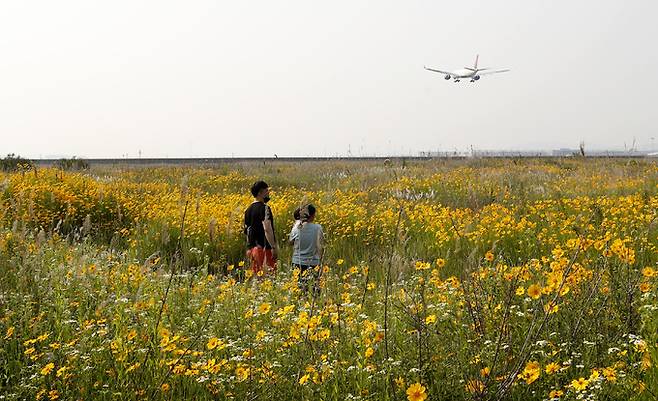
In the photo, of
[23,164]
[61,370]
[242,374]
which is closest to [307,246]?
[242,374]

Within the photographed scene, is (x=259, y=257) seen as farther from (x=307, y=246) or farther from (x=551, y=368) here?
(x=551, y=368)

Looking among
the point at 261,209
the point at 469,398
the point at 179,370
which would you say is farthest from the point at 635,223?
the point at 179,370

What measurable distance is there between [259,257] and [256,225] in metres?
0.48

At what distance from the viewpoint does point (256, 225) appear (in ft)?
26.8

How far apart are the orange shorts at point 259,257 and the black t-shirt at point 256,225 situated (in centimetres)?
8

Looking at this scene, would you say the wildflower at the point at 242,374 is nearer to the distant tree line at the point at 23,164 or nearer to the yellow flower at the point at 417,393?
the yellow flower at the point at 417,393

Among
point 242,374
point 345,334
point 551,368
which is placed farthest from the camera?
point 345,334

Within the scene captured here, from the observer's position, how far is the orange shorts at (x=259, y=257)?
805 centimetres

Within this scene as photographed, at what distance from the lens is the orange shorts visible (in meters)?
8.05

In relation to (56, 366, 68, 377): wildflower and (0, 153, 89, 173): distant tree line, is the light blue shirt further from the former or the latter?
(0, 153, 89, 173): distant tree line

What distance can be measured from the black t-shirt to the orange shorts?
0.26 ft

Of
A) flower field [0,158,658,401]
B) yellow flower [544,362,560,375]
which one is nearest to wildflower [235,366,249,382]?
flower field [0,158,658,401]

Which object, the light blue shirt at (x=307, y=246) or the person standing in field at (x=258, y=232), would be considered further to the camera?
the person standing in field at (x=258, y=232)

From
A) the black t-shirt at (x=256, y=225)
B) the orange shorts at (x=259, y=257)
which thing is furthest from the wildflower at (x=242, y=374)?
the black t-shirt at (x=256, y=225)
